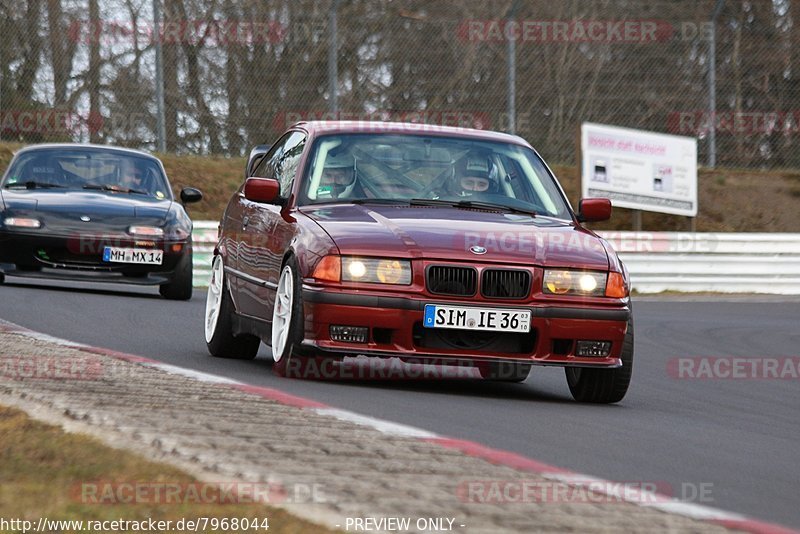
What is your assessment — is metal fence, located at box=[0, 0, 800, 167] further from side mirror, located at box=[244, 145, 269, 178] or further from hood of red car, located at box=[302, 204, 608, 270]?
hood of red car, located at box=[302, 204, 608, 270]

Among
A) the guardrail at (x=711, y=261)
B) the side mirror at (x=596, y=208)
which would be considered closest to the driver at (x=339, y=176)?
the side mirror at (x=596, y=208)

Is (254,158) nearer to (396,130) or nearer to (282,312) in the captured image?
(396,130)

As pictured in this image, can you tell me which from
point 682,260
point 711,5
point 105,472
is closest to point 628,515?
point 105,472

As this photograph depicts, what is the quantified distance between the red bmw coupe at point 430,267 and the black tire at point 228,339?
1.47 feet

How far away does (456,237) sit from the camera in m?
7.91

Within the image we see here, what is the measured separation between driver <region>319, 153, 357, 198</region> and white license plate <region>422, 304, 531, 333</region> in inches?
48.7

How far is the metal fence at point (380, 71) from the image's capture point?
72.3 ft

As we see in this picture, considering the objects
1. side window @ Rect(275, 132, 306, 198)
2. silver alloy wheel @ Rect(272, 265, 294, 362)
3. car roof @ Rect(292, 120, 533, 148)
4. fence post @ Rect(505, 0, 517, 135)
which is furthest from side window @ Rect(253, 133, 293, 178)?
fence post @ Rect(505, 0, 517, 135)

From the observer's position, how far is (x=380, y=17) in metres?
22.6

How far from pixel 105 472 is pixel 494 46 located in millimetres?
18344

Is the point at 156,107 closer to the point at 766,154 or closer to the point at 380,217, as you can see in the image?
the point at 766,154

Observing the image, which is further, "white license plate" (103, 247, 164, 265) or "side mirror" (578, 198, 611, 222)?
"white license plate" (103, 247, 164, 265)

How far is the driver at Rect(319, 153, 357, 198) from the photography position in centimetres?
876

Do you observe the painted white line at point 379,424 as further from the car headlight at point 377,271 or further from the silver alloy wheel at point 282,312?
the silver alloy wheel at point 282,312
